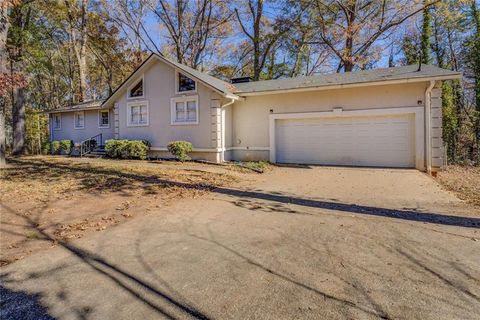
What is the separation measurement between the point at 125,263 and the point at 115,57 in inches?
1131

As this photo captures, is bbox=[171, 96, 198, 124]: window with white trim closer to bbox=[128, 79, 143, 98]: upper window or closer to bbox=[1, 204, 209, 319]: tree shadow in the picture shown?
bbox=[128, 79, 143, 98]: upper window

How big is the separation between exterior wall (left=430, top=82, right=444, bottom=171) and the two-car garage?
2.04 ft

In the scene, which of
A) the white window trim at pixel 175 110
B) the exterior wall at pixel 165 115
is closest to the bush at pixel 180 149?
the exterior wall at pixel 165 115

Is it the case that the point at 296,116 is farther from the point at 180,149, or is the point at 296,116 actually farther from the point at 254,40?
the point at 254,40

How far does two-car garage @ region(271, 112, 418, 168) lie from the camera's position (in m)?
11.2

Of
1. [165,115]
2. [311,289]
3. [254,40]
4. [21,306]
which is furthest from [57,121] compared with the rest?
[311,289]

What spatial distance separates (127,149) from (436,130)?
1324cm

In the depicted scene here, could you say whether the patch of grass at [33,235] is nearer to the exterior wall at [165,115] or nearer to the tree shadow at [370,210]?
the tree shadow at [370,210]

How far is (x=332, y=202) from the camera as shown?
603cm

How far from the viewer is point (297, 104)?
12766mm

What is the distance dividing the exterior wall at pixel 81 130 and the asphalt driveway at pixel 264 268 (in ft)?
47.3

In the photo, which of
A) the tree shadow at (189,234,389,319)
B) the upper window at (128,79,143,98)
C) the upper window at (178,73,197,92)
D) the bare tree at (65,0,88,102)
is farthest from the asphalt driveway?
the bare tree at (65,0,88,102)

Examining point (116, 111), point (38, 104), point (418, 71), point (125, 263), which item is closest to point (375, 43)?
point (418, 71)

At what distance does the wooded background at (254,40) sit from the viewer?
1731 cm
